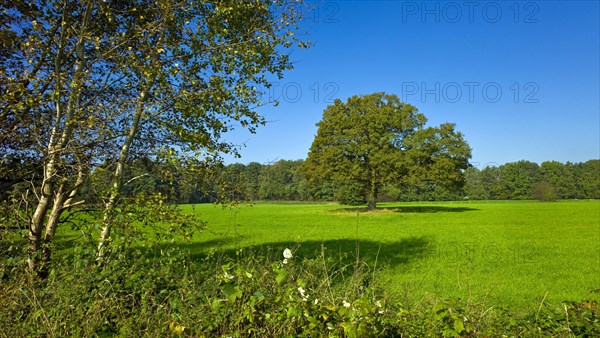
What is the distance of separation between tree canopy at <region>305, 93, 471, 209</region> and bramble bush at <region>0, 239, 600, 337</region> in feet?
130

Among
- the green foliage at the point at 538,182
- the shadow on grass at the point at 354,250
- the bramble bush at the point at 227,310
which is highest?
the green foliage at the point at 538,182

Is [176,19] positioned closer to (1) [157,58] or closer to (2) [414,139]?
(1) [157,58]

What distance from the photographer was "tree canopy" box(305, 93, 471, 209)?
44844 millimetres

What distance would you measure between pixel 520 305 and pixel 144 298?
8730 mm

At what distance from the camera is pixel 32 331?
4.08 meters

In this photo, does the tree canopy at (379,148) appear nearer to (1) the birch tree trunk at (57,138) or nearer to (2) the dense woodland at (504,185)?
(2) the dense woodland at (504,185)

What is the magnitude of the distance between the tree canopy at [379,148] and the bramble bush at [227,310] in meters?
39.5

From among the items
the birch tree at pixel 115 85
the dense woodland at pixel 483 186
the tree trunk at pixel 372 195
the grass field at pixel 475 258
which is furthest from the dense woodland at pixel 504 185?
the birch tree at pixel 115 85

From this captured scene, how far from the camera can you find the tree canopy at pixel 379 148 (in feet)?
147

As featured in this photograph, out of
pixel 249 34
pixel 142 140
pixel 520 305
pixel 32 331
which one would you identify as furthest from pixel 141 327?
pixel 520 305

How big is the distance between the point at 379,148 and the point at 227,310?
4377cm

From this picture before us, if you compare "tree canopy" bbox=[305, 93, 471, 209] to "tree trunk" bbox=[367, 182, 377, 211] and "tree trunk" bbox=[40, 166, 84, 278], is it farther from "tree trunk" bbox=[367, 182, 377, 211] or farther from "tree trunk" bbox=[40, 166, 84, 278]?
"tree trunk" bbox=[40, 166, 84, 278]

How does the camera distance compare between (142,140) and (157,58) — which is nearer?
(157,58)

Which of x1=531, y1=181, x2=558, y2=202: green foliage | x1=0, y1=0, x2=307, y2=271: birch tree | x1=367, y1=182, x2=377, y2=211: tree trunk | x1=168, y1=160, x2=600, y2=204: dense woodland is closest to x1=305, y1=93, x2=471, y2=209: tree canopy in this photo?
x1=367, y1=182, x2=377, y2=211: tree trunk
